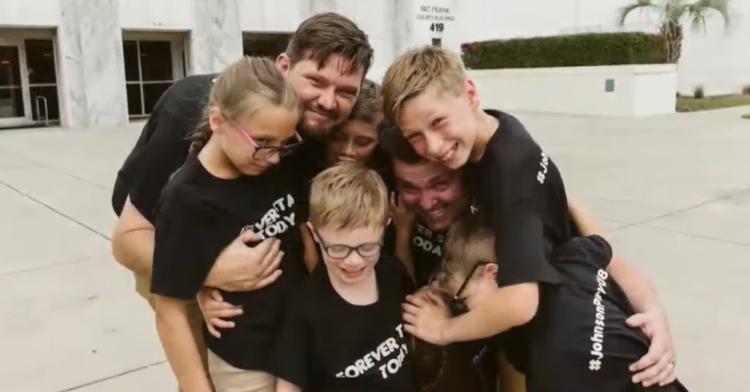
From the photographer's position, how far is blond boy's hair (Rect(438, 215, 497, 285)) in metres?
2.08

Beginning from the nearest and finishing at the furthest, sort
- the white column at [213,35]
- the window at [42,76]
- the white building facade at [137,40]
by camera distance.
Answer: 1. the white building facade at [137,40]
2. the window at [42,76]
3. the white column at [213,35]

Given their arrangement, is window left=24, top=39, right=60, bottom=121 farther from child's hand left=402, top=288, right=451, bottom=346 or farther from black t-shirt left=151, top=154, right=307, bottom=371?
child's hand left=402, top=288, right=451, bottom=346

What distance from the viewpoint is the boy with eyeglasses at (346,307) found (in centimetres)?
194

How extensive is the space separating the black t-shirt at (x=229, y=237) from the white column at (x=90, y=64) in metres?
17.9

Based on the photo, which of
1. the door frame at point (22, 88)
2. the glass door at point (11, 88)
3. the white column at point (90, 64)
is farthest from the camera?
the glass door at point (11, 88)

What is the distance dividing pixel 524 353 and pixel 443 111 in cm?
81

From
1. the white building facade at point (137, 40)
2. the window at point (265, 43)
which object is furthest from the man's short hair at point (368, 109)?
the window at point (265, 43)

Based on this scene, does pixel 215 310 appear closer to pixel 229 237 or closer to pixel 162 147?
pixel 229 237

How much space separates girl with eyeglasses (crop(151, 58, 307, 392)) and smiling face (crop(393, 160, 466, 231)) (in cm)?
34

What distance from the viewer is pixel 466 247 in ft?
6.89

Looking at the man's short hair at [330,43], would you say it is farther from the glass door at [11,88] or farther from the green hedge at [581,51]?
the glass door at [11,88]

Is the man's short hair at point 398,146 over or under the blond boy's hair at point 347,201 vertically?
over

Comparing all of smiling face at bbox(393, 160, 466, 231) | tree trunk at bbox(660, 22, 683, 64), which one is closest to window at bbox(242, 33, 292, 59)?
tree trunk at bbox(660, 22, 683, 64)

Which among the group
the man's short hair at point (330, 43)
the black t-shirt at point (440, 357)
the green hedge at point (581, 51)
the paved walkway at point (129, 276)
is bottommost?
the paved walkway at point (129, 276)
